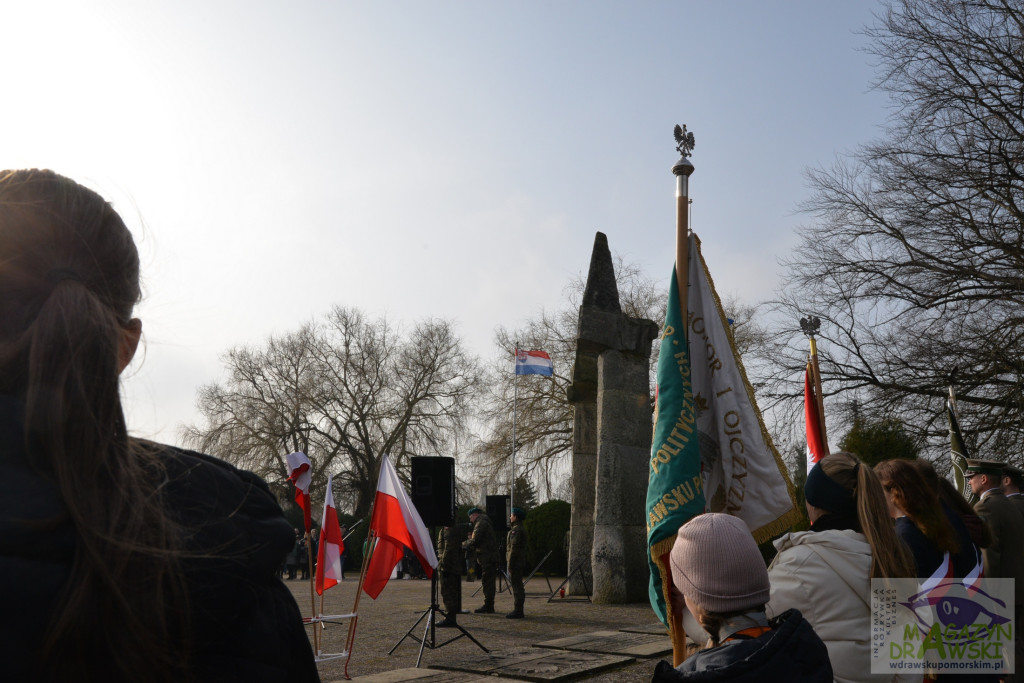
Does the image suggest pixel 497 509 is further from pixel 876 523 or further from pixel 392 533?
pixel 876 523

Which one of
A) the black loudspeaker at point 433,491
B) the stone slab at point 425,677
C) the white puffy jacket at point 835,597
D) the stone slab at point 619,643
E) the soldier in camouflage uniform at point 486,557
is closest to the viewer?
the white puffy jacket at point 835,597

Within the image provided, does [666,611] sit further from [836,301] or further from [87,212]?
[836,301]

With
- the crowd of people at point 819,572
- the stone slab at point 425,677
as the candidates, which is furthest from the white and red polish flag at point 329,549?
the crowd of people at point 819,572

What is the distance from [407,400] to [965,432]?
86.8 feet

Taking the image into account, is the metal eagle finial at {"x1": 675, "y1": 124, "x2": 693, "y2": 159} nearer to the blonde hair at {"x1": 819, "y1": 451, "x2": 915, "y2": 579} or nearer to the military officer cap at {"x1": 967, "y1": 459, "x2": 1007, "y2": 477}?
the blonde hair at {"x1": 819, "y1": 451, "x2": 915, "y2": 579}

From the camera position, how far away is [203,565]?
1.01m

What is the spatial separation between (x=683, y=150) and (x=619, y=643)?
5.64 meters

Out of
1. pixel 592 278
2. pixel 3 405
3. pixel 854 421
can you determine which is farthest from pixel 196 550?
pixel 854 421

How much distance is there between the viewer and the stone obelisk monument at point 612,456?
13242mm

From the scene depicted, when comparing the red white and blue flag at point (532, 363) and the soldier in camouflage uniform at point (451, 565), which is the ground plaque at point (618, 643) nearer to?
the soldier in camouflage uniform at point (451, 565)

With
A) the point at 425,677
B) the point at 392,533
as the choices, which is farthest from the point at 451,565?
the point at 425,677

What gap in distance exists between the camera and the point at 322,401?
36688mm

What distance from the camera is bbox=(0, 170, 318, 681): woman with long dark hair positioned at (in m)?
0.92

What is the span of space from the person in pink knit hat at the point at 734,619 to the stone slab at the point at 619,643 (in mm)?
5708
